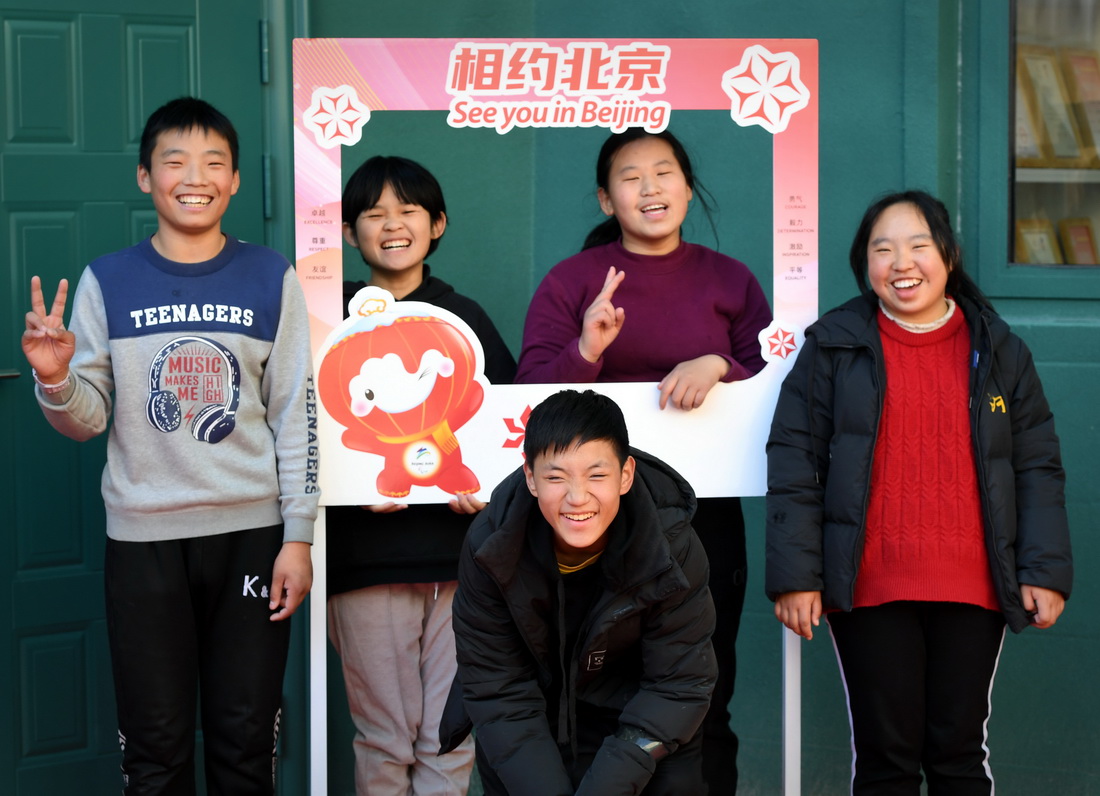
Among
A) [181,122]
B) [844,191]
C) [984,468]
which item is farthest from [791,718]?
[181,122]

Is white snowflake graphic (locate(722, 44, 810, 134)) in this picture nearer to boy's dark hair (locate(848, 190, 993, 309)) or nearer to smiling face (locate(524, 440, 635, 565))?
boy's dark hair (locate(848, 190, 993, 309))

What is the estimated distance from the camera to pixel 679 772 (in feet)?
7.77

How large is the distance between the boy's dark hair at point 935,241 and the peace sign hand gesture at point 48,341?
5.73 ft

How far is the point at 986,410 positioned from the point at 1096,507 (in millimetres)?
1132

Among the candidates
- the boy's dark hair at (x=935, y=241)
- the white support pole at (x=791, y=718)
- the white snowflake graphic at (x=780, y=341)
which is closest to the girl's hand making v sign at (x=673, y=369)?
the white snowflake graphic at (x=780, y=341)

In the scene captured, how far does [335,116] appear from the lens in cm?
288

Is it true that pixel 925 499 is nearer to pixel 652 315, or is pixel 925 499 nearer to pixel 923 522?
pixel 923 522

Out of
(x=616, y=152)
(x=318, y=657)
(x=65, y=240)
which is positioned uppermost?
(x=616, y=152)

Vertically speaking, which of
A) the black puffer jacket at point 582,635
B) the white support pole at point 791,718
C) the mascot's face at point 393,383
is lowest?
the white support pole at point 791,718

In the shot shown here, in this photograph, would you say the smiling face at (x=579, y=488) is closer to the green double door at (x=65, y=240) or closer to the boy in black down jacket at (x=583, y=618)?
the boy in black down jacket at (x=583, y=618)

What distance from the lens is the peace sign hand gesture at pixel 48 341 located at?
241 centimetres

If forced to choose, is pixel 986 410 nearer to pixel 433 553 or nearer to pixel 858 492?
pixel 858 492

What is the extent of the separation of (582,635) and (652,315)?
918 millimetres

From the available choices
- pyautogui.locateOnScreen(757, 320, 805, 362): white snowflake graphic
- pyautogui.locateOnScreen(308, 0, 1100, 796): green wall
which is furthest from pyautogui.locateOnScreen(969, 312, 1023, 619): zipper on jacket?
pyautogui.locateOnScreen(308, 0, 1100, 796): green wall
